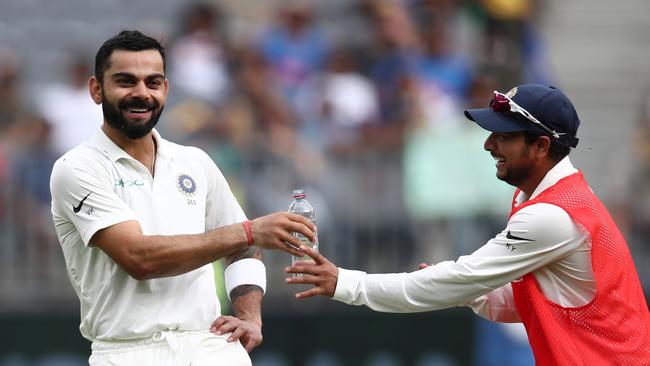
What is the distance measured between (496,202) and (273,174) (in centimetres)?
191

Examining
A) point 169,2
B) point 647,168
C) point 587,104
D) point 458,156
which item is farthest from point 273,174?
point 587,104

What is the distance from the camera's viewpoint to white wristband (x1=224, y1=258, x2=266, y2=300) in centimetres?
648

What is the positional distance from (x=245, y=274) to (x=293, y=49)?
21.9 ft

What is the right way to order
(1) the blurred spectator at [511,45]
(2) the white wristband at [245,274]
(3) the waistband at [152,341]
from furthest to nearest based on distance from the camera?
(1) the blurred spectator at [511,45] → (2) the white wristband at [245,274] → (3) the waistband at [152,341]

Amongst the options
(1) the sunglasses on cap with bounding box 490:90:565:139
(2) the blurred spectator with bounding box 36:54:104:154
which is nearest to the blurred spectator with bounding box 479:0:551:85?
(2) the blurred spectator with bounding box 36:54:104:154

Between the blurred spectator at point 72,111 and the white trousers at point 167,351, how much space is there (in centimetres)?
569

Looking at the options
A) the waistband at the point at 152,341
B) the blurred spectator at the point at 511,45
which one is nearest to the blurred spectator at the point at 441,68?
the blurred spectator at the point at 511,45

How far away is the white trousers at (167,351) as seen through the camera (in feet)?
19.7

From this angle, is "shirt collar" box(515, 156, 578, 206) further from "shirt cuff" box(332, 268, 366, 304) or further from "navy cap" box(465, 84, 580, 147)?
"shirt cuff" box(332, 268, 366, 304)

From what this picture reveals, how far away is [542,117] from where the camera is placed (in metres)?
6.20

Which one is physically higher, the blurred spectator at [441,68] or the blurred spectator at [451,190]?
the blurred spectator at [441,68]

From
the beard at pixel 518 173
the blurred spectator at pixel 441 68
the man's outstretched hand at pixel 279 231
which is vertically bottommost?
the man's outstretched hand at pixel 279 231

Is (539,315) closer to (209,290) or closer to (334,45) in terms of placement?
(209,290)

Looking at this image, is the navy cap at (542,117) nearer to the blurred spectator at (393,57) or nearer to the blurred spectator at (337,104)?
the blurred spectator at (337,104)
